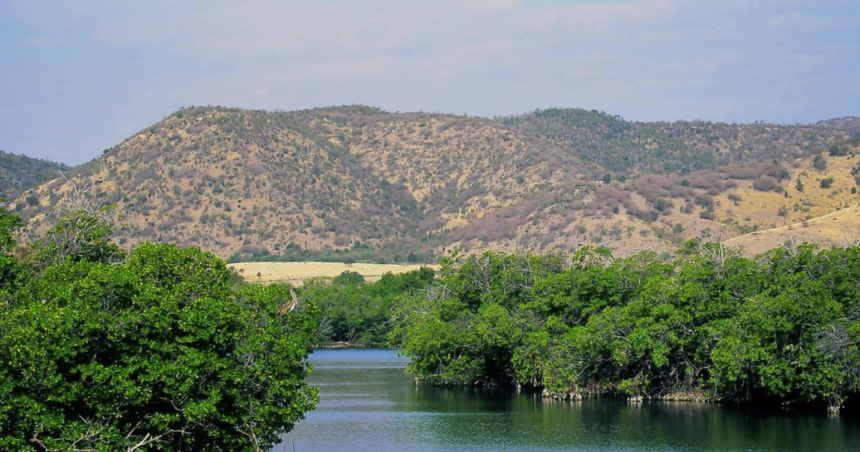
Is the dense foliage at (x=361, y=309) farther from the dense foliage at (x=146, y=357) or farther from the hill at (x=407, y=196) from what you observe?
the dense foliage at (x=146, y=357)

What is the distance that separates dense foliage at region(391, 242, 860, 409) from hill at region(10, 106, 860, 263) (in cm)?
6202

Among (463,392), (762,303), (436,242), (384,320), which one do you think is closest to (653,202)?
(436,242)

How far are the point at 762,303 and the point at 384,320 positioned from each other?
56353mm

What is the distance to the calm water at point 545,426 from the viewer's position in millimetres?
40594

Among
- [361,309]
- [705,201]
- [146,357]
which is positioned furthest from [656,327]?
[705,201]

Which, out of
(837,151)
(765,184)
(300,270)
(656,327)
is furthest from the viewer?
(765,184)

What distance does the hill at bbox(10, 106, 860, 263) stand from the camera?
5379 inches

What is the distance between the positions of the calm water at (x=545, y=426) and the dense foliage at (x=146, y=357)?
962cm

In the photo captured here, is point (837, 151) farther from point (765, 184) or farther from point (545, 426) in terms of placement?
point (545, 426)

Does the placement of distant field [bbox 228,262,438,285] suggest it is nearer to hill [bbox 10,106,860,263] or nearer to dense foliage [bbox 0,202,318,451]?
hill [bbox 10,106,860,263]

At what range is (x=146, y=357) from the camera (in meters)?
28.6

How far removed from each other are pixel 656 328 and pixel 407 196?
475ft

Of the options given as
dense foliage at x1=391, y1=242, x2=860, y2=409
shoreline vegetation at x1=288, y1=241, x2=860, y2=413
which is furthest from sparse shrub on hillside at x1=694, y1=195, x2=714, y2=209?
dense foliage at x1=391, y1=242, x2=860, y2=409

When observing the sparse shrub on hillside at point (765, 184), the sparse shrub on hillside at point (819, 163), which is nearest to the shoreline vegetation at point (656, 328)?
the sparse shrub on hillside at point (765, 184)
